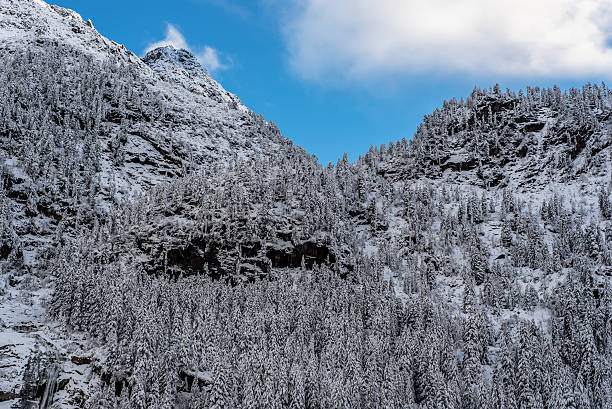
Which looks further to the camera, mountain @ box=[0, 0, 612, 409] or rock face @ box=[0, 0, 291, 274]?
rock face @ box=[0, 0, 291, 274]

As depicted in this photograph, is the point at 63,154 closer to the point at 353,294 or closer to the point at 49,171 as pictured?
the point at 49,171

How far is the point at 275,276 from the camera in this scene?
130750mm

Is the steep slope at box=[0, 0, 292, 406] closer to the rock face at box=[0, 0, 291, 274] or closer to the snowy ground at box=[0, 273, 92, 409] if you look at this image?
the snowy ground at box=[0, 273, 92, 409]

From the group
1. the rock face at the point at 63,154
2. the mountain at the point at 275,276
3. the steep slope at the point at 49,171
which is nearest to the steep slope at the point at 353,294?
the mountain at the point at 275,276

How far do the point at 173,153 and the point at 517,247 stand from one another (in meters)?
136

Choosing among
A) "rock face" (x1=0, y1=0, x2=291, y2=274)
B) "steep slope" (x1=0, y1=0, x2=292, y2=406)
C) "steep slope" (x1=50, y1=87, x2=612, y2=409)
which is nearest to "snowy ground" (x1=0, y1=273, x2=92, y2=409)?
"steep slope" (x1=0, y1=0, x2=292, y2=406)

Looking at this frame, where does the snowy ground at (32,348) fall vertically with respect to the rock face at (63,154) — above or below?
below

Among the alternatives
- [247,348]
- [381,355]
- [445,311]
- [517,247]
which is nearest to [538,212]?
[517,247]

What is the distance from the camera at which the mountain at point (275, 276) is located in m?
81.0

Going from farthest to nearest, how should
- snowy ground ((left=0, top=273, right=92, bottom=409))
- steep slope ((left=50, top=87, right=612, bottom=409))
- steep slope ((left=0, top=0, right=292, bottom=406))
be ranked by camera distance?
steep slope ((left=0, top=0, right=292, bottom=406))
steep slope ((left=50, top=87, right=612, bottom=409))
snowy ground ((left=0, top=273, right=92, bottom=409))

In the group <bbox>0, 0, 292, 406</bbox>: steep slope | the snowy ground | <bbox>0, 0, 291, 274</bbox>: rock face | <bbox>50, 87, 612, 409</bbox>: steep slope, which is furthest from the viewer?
<bbox>0, 0, 291, 274</bbox>: rock face

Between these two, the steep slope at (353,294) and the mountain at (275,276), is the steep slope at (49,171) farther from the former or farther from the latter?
the steep slope at (353,294)

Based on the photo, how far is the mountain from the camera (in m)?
81.0

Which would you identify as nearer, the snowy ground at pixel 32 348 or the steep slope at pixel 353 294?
the snowy ground at pixel 32 348
